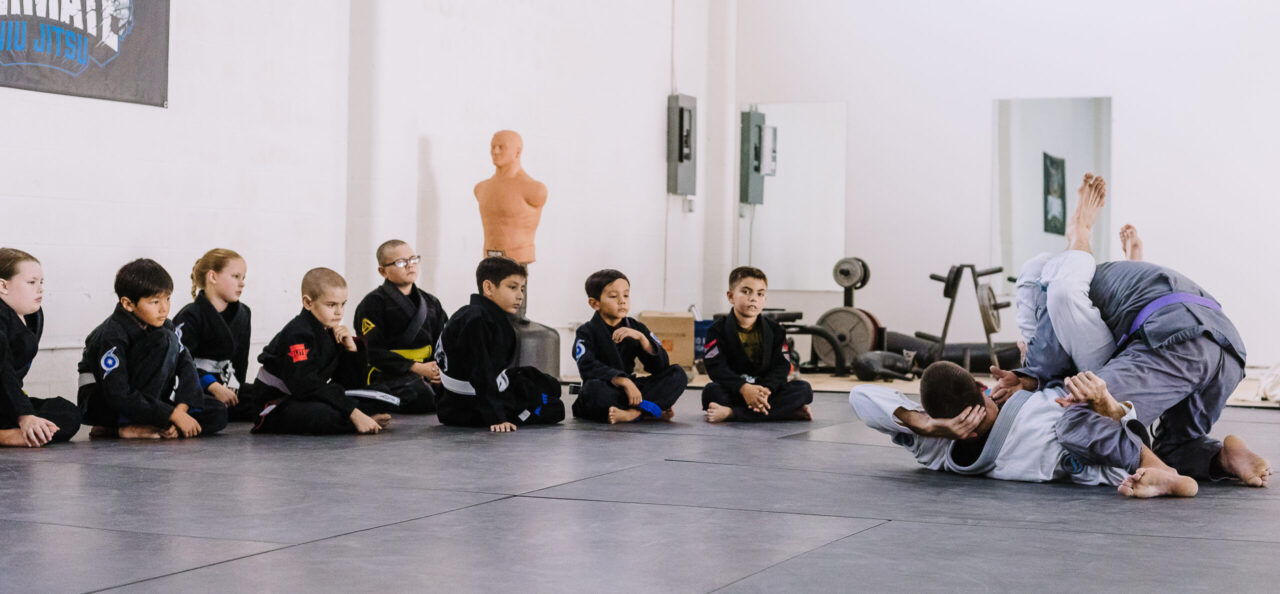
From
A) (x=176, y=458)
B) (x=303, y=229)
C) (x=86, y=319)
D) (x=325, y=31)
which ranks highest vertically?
(x=325, y=31)

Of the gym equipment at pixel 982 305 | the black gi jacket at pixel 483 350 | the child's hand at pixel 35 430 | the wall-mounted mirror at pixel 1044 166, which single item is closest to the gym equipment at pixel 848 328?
the gym equipment at pixel 982 305

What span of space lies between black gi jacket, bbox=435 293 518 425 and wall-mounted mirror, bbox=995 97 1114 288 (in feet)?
19.2

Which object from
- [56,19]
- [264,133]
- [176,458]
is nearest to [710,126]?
[264,133]

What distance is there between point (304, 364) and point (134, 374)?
629 millimetres

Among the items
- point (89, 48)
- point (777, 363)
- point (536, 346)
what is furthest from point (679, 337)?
point (89, 48)

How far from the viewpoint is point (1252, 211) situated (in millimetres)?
9422

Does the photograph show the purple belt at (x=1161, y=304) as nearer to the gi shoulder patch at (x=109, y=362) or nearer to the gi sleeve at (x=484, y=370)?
the gi sleeve at (x=484, y=370)

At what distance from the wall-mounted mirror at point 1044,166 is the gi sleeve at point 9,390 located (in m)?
7.54

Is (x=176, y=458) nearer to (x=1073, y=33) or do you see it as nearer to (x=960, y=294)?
(x=960, y=294)

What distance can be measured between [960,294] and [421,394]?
218 inches

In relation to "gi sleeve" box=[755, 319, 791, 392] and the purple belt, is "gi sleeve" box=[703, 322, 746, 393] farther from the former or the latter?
the purple belt

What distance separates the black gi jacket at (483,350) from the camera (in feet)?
17.1

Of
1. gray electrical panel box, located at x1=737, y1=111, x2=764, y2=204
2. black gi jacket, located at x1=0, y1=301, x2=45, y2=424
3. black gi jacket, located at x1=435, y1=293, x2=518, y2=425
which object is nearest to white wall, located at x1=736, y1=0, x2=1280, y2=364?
gray electrical panel box, located at x1=737, y1=111, x2=764, y2=204

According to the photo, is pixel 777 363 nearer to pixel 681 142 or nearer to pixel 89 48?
pixel 89 48
